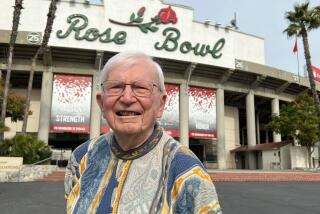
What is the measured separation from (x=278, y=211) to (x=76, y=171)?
7090 millimetres

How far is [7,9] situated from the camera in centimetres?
3066

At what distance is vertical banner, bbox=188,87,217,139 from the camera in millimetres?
33469

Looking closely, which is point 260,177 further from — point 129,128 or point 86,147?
point 129,128

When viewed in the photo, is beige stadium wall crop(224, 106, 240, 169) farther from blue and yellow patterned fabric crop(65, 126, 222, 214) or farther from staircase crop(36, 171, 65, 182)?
blue and yellow patterned fabric crop(65, 126, 222, 214)

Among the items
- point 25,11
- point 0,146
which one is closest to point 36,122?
point 25,11

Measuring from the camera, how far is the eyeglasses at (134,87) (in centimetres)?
152

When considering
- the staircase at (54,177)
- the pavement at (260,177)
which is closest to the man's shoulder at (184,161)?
the staircase at (54,177)

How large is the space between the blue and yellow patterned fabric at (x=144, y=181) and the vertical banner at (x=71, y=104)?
2891 centimetres

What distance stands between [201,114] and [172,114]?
11.3 feet

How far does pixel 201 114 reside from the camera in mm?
33906

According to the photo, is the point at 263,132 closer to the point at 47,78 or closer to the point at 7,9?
the point at 47,78

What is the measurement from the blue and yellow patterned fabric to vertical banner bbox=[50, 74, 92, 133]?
28911 millimetres

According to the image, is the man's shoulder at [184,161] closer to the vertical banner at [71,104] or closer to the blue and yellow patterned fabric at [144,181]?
the blue and yellow patterned fabric at [144,181]

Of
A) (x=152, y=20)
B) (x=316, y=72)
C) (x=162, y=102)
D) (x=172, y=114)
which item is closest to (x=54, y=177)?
(x=162, y=102)
